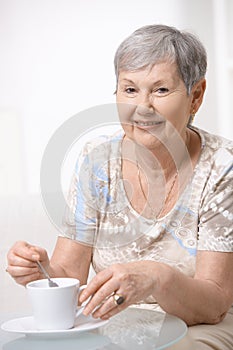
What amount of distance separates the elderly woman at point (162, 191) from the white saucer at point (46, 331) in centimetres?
15

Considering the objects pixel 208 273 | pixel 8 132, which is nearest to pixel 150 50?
pixel 208 273

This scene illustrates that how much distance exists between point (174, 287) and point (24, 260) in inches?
11.9

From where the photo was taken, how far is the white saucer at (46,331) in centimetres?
120

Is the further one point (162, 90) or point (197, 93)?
point (197, 93)

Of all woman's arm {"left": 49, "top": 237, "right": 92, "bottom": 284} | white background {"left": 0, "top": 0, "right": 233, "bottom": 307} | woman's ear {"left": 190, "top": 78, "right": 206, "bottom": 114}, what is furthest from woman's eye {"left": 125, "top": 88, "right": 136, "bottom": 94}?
white background {"left": 0, "top": 0, "right": 233, "bottom": 307}

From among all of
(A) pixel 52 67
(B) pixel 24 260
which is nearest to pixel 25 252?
(B) pixel 24 260

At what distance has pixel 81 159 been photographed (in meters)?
1.73

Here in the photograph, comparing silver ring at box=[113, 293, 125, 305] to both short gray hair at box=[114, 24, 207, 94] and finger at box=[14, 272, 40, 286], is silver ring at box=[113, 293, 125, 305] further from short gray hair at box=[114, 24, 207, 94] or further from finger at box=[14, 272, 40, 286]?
short gray hair at box=[114, 24, 207, 94]

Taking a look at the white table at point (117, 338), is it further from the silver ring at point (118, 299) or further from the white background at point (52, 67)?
the white background at point (52, 67)

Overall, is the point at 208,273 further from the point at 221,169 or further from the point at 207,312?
the point at 221,169

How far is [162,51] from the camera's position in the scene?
1.57 meters

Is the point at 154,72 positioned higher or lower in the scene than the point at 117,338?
higher

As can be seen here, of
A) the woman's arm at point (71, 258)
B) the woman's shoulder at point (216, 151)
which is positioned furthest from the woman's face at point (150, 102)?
the woman's arm at point (71, 258)

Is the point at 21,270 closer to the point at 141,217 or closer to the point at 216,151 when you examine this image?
the point at 141,217
